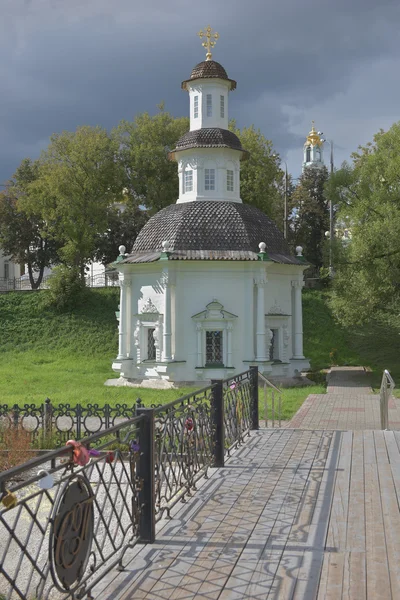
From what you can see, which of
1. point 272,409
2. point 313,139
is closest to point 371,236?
point 272,409

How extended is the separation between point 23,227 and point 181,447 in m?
42.4

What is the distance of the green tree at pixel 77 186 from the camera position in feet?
128

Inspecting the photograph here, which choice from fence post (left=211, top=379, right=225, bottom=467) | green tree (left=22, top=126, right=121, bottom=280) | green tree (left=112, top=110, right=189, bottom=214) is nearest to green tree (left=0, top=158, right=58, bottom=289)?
green tree (left=22, top=126, right=121, bottom=280)

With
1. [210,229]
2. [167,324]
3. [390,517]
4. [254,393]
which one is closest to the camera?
[390,517]

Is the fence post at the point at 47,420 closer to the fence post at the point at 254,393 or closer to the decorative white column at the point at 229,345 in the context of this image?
the fence post at the point at 254,393

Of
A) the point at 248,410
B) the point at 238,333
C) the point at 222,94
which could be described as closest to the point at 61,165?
the point at 222,94

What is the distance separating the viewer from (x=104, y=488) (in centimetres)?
635

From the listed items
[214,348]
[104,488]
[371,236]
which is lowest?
[104,488]

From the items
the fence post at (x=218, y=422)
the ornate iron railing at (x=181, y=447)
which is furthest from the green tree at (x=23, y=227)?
the ornate iron railing at (x=181, y=447)

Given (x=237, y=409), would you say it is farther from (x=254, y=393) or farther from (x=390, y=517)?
(x=390, y=517)

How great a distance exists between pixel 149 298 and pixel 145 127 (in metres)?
19.2

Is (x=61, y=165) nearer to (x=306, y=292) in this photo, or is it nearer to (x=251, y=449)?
(x=306, y=292)

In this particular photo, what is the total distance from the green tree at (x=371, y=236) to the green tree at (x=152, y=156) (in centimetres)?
1630

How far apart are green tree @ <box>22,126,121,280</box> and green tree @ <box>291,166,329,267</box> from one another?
15.5 meters
